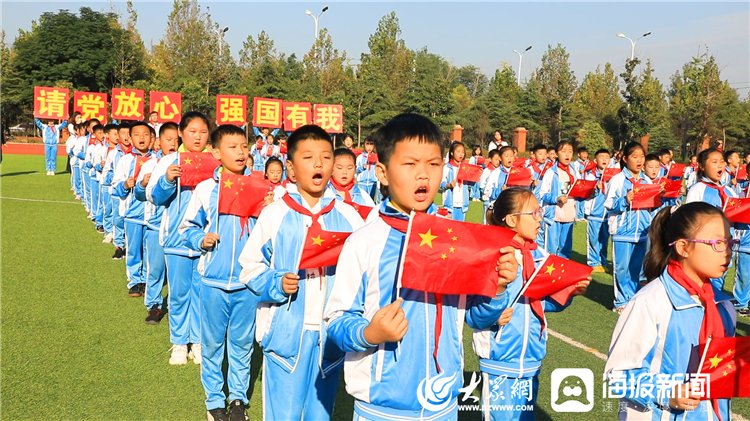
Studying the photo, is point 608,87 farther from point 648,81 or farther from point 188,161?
point 188,161

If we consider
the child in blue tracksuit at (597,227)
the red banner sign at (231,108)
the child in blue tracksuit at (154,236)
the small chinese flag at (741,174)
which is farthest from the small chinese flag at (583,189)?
the red banner sign at (231,108)

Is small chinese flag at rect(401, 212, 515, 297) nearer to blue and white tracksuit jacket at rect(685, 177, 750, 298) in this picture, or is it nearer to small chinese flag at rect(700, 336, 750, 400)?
small chinese flag at rect(700, 336, 750, 400)

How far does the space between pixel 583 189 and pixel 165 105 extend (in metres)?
12.0

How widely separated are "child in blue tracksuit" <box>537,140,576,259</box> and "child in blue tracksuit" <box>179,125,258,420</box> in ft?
22.4

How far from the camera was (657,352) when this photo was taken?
265 centimetres

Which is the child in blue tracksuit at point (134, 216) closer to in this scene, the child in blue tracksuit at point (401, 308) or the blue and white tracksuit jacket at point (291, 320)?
the blue and white tracksuit jacket at point (291, 320)

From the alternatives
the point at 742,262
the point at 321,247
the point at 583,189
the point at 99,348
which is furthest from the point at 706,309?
the point at 583,189

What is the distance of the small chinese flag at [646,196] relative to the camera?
7.89 m

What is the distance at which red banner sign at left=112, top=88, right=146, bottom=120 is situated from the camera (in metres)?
18.0

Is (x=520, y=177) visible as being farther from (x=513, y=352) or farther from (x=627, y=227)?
(x=513, y=352)

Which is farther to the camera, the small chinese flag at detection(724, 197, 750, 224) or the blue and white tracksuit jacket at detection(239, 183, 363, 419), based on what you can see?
the small chinese flag at detection(724, 197, 750, 224)

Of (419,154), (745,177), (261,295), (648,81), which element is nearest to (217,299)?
(261,295)

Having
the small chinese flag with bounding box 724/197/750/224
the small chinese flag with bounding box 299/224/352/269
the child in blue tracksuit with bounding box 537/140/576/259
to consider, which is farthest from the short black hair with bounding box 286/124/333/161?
the child in blue tracksuit with bounding box 537/140/576/259

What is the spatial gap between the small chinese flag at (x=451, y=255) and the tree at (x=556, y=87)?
1912 inches
